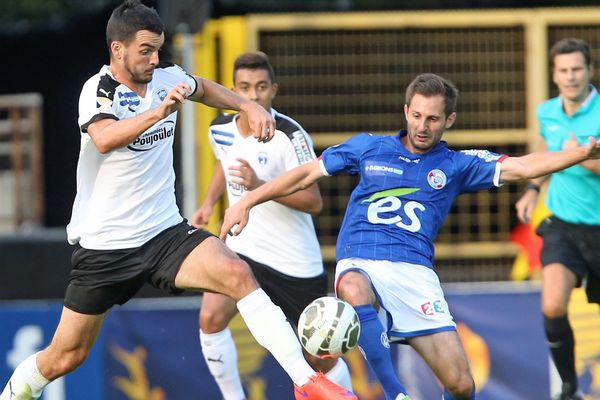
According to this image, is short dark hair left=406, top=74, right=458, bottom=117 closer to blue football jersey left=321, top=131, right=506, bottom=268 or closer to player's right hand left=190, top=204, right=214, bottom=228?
blue football jersey left=321, top=131, right=506, bottom=268

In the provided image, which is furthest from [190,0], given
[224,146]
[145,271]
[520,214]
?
[145,271]

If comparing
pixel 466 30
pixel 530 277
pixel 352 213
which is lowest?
pixel 530 277

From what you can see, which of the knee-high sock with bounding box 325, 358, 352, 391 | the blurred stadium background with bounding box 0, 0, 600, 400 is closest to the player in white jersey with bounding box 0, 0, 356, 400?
the knee-high sock with bounding box 325, 358, 352, 391

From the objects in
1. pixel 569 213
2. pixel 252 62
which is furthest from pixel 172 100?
pixel 569 213

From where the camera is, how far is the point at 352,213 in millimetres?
7480

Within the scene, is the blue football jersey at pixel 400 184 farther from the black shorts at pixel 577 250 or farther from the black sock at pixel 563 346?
the black sock at pixel 563 346

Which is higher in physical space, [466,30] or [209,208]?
[466,30]

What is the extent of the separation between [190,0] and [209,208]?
2.86 m

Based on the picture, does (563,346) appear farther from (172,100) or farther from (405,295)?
(172,100)

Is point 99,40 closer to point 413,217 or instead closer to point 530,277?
point 530,277

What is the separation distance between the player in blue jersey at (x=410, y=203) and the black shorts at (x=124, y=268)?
0.29 meters

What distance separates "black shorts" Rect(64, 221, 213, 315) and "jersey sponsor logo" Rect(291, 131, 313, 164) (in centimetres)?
126

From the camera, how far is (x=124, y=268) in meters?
7.09

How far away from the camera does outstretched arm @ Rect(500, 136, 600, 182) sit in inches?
269
